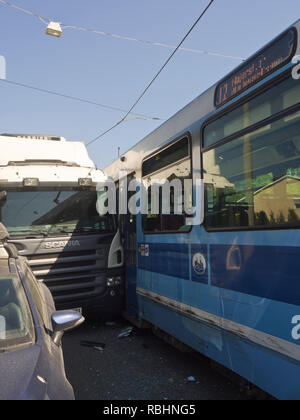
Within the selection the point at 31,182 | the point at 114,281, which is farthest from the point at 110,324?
the point at 31,182

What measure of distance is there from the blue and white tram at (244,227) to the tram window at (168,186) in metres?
0.03

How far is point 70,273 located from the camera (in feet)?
21.7

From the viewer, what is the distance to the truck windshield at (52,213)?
6.47m

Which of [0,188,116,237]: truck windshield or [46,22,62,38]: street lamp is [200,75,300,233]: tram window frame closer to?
[0,188,116,237]: truck windshield

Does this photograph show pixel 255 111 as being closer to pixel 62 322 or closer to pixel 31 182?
pixel 62 322

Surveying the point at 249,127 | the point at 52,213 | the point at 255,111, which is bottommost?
the point at 52,213

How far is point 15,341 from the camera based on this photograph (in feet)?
8.85

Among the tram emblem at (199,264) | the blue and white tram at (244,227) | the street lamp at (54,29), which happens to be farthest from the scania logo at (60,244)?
the street lamp at (54,29)

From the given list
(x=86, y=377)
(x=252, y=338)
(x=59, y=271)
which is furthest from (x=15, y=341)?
(x=59, y=271)

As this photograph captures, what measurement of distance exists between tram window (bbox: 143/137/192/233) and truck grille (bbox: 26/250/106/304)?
59.6 inches

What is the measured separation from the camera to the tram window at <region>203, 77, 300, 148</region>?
9.71ft

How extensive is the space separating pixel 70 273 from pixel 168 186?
2.79 m

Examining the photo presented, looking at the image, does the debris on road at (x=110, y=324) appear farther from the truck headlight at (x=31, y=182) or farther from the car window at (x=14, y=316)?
the car window at (x=14, y=316)

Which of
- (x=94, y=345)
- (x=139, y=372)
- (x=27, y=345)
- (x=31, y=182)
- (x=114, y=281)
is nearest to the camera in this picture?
(x=27, y=345)
